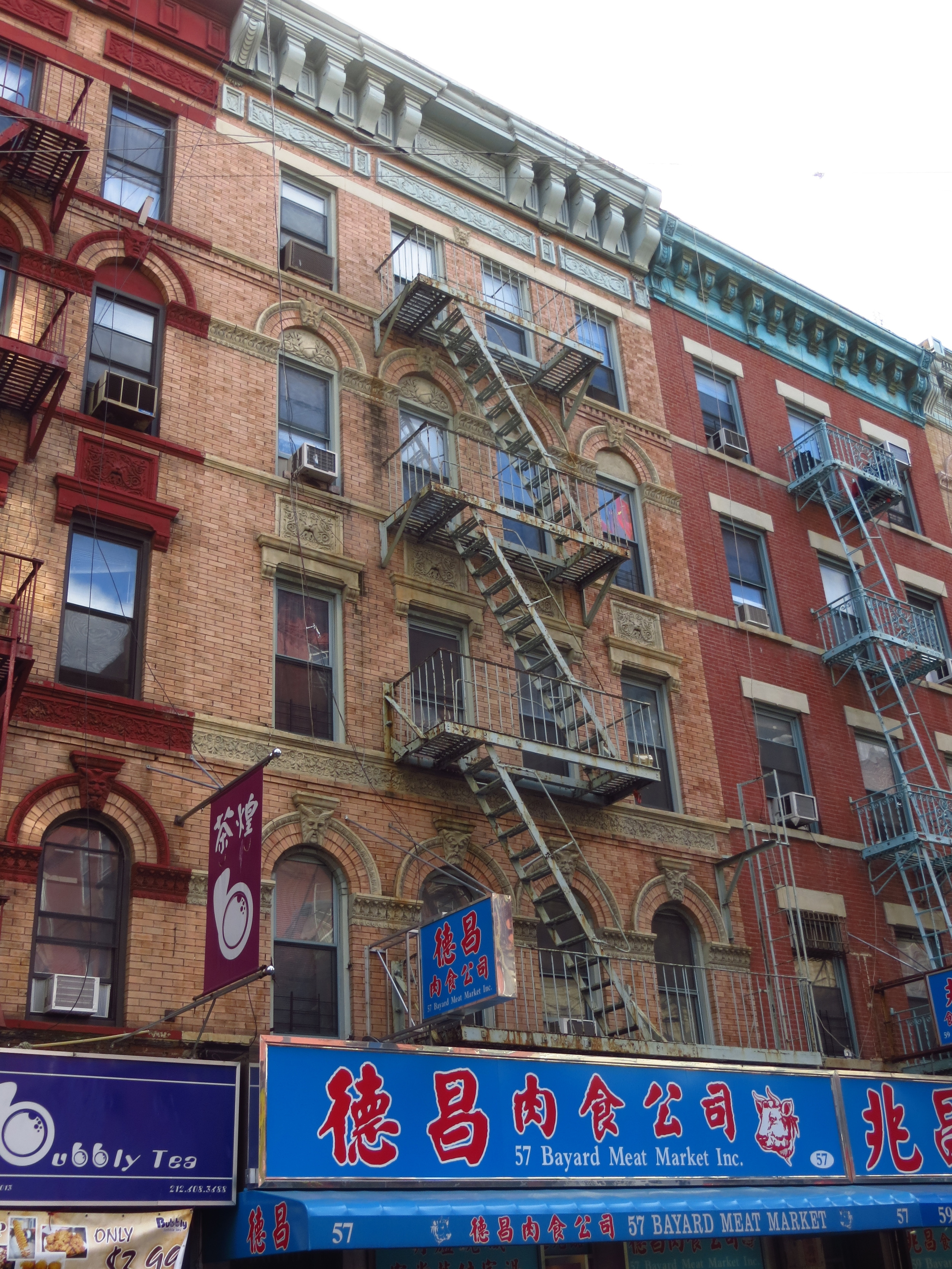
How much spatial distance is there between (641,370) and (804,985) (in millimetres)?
10629

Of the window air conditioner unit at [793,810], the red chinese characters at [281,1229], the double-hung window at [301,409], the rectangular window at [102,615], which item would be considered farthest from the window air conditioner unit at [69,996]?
the window air conditioner unit at [793,810]

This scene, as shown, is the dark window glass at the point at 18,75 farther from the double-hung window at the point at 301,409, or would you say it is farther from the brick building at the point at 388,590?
the double-hung window at the point at 301,409

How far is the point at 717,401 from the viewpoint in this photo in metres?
23.8

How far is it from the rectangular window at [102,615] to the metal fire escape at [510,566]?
3274mm

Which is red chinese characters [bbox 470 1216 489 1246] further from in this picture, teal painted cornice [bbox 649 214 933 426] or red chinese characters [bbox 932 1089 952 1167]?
teal painted cornice [bbox 649 214 933 426]

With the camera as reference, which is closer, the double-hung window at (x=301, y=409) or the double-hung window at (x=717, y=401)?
the double-hung window at (x=301, y=409)

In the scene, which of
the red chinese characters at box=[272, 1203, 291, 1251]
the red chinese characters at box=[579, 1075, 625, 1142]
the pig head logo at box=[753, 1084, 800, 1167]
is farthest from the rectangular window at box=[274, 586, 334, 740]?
the pig head logo at box=[753, 1084, 800, 1167]

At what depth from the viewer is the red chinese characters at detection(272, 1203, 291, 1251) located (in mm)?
10570

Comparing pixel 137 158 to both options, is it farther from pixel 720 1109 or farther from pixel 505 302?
pixel 720 1109

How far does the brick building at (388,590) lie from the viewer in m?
13.6

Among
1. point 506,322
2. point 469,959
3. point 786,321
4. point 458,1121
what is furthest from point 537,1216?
point 786,321

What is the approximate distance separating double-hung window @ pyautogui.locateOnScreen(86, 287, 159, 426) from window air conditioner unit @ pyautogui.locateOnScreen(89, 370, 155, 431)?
25 millimetres

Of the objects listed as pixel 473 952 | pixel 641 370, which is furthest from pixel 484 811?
pixel 641 370

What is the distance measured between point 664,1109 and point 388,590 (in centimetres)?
708
